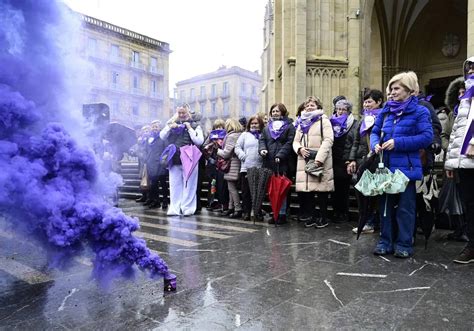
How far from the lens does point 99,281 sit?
9.48 ft

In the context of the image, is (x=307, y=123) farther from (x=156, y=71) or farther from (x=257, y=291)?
(x=156, y=71)

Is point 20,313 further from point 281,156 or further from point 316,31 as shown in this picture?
point 316,31

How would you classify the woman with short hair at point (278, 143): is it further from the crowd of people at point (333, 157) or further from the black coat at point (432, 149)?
the black coat at point (432, 149)

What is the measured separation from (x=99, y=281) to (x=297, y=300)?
58.4 inches

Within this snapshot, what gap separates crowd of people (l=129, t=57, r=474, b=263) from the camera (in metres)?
4.16

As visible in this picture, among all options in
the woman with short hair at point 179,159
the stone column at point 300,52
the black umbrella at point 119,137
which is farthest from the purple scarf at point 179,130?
the stone column at point 300,52

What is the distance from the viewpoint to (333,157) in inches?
262

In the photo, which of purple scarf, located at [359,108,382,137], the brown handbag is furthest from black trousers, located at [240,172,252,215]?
purple scarf, located at [359,108,382,137]

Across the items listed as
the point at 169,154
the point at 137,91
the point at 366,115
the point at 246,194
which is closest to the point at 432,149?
the point at 366,115

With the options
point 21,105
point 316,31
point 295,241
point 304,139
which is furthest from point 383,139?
point 316,31

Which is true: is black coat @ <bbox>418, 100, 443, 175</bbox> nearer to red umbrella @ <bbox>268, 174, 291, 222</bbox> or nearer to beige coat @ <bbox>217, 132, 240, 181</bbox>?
red umbrella @ <bbox>268, 174, 291, 222</bbox>

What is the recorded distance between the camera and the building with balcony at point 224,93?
3078 centimetres

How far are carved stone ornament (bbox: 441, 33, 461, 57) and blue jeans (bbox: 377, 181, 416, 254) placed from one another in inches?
705

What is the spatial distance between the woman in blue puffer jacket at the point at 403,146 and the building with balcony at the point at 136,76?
145 inches
